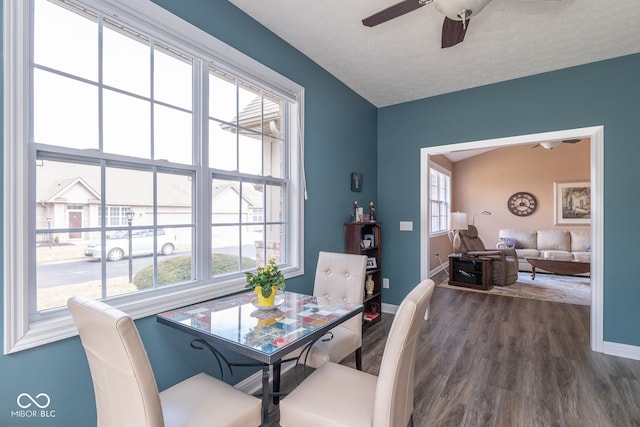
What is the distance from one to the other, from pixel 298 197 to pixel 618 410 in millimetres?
2792

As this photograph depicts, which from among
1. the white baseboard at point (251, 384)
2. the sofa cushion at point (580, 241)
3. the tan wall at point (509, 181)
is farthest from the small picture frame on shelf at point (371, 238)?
the sofa cushion at point (580, 241)

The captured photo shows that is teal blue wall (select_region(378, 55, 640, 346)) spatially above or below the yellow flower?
above

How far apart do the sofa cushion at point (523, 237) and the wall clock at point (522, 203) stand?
2.01 ft

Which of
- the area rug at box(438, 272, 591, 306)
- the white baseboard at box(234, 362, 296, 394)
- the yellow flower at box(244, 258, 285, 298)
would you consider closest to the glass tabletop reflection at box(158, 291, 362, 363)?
the yellow flower at box(244, 258, 285, 298)

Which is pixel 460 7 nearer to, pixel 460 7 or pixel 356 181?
pixel 460 7

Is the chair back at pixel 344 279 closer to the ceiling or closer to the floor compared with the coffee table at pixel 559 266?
closer to the ceiling

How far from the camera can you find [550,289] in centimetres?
515

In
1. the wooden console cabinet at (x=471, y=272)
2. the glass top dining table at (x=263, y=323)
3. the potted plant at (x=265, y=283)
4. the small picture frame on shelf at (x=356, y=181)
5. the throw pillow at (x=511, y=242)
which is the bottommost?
the wooden console cabinet at (x=471, y=272)

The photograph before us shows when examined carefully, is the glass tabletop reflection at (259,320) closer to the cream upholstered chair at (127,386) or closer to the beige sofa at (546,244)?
the cream upholstered chair at (127,386)

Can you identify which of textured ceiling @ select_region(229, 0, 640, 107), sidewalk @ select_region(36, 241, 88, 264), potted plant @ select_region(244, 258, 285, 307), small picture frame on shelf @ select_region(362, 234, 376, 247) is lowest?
potted plant @ select_region(244, 258, 285, 307)

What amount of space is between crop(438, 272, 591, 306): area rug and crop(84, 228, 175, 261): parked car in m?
5.07

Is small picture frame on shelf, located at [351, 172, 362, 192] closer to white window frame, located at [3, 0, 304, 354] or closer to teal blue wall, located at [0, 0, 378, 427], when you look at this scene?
teal blue wall, located at [0, 0, 378, 427]

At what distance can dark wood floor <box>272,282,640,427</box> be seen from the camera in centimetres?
195

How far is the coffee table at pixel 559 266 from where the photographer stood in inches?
218
